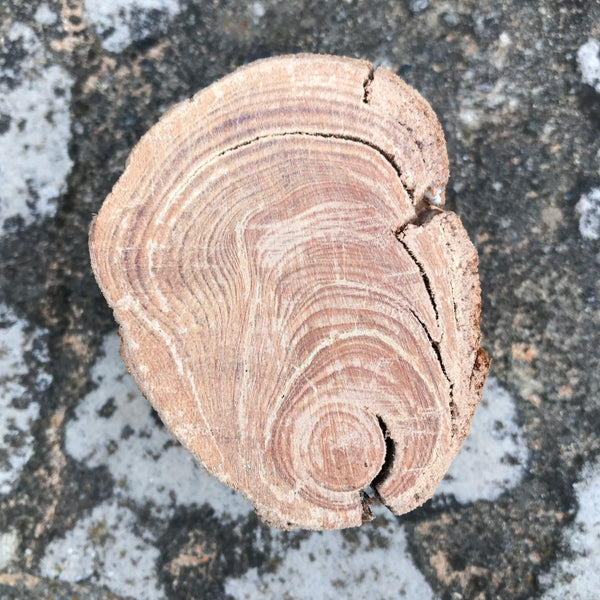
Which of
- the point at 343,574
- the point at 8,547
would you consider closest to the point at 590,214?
the point at 343,574

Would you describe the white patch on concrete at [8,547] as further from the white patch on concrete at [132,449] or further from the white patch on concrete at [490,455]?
the white patch on concrete at [490,455]

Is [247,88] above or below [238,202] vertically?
above

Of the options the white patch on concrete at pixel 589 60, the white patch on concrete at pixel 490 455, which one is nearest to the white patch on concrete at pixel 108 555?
the white patch on concrete at pixel 490 455

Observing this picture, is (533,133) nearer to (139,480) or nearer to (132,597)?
(139,480)

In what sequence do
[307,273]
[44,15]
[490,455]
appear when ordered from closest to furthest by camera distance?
[307,273] → [44,15] → [490,455]

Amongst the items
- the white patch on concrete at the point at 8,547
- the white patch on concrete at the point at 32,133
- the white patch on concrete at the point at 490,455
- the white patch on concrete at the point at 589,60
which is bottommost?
the white patch on concrete at the point at 8,547

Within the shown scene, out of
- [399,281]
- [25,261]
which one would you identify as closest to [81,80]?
[25,261]

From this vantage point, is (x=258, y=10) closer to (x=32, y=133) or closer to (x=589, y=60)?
(x=32, y=133)
